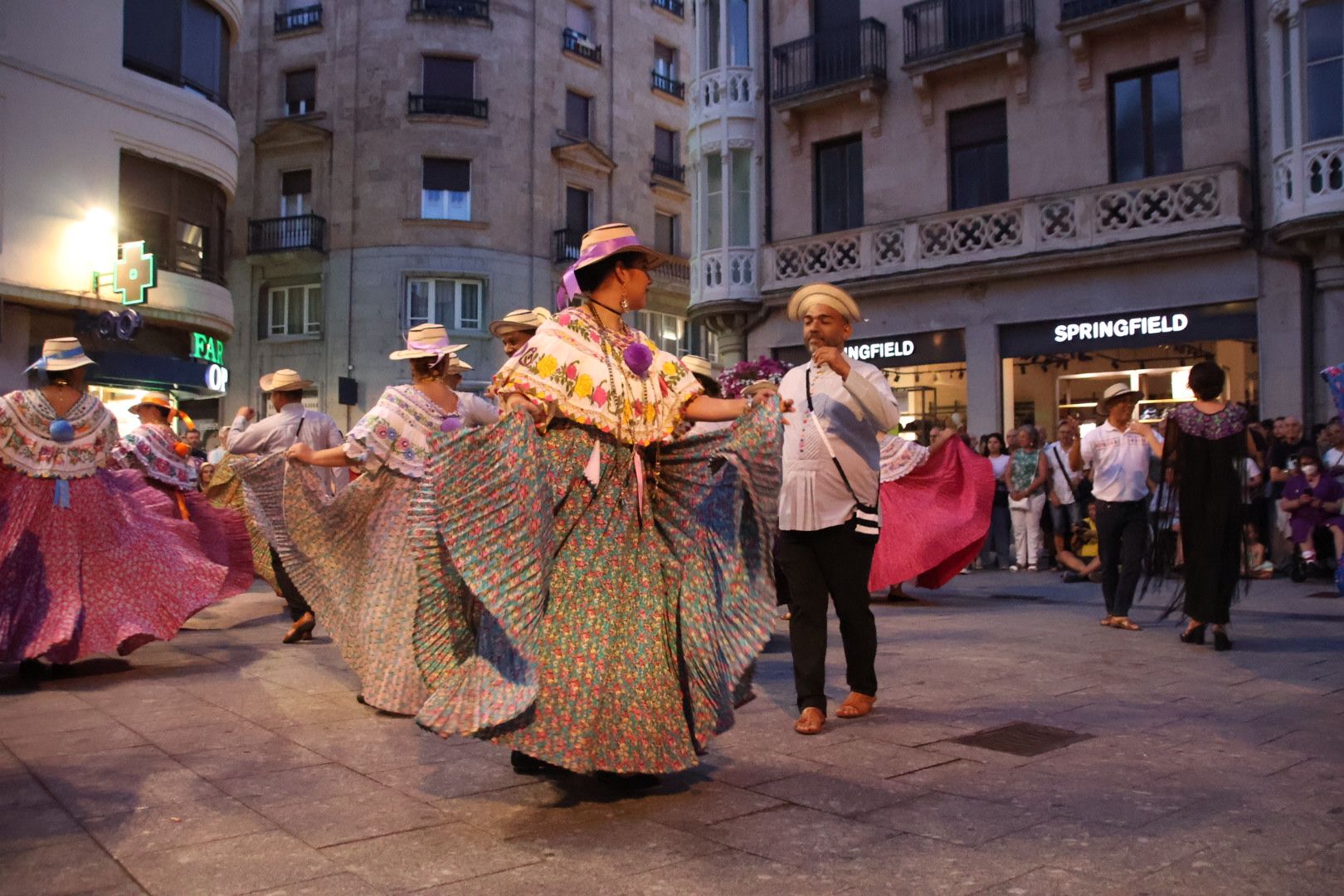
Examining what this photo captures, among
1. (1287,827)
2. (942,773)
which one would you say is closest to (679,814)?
(942,773)

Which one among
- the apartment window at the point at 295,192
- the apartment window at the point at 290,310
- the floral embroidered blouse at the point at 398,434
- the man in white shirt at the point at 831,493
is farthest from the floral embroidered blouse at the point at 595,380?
the apartment window at the point at 295,192

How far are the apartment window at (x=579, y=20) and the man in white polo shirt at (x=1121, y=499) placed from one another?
3024cm

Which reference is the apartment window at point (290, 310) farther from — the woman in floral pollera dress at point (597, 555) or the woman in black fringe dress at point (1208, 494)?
the woman in floral pollera dress at point (597, 555)

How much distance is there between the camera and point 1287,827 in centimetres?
385

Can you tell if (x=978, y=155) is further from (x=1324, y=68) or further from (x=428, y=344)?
(x=428, y=344)

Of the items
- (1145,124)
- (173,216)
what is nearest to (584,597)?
(1145,124)

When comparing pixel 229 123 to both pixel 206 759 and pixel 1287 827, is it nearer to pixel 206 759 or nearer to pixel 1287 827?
pixel 206 759

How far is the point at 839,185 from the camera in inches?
933

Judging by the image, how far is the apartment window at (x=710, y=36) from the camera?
25203mm

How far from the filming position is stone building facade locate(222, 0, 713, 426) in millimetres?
33438

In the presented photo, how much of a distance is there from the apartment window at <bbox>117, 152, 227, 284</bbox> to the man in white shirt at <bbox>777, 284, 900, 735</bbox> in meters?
18.8

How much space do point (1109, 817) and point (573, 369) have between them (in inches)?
95.5

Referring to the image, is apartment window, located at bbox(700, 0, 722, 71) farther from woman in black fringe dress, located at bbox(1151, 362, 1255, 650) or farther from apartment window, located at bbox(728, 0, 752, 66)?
woman in black fringe dress, located at bbox(1151, 362, 1255, 650)

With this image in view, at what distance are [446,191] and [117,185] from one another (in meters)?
13.5
